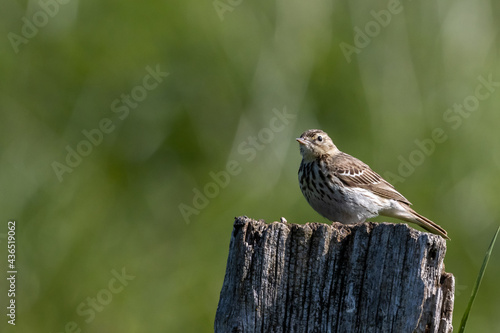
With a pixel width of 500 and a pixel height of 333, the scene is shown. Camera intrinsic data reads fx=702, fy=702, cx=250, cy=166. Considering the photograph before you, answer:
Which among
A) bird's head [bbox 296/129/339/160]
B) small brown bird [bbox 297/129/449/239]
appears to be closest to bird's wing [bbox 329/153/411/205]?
small brown bird [bbox 297/129/449/239]

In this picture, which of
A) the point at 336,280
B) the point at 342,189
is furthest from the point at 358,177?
the point at 336,280

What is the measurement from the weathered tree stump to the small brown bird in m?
3.40

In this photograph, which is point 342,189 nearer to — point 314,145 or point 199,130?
point 314,145

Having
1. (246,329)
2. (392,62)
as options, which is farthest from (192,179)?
(246,329)

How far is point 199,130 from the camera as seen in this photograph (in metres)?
10.1

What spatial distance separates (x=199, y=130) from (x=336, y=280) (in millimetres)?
6971

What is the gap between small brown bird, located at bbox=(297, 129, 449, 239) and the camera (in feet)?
22.2

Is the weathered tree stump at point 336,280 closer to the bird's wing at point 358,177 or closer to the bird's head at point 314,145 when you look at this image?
the bird's wing at point 358,177

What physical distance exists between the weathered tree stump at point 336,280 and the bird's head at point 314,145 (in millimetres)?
3789

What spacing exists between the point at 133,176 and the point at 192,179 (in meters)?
0.83

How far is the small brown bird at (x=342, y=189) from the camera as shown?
677cm

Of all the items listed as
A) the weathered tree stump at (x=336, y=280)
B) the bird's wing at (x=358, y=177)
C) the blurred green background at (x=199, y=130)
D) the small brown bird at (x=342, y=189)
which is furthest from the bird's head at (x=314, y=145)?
the weathered tree stump at (x=336, y=280)

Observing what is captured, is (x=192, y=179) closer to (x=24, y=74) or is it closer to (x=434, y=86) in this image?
(x=24, y=74)

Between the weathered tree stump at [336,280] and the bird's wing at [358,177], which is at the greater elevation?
the bird's wing at [358,177]
